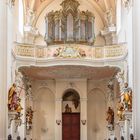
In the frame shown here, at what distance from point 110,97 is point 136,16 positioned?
1012 centimetres

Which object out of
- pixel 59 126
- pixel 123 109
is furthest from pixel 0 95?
pixel 59 126

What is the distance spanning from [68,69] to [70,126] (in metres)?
5.62

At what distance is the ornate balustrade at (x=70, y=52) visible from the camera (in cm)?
2572

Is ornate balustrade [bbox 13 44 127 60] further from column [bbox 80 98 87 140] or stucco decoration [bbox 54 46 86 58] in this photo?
column [bbox 80 98 87 140]

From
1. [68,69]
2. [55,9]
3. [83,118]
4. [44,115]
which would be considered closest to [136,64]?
[68,69]

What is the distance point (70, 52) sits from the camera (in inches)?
1028

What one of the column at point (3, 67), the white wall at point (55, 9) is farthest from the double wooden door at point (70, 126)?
the column at point (3, 67)

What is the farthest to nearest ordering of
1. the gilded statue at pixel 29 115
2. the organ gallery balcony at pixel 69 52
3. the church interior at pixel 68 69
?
the gilded statue at pixel 29 115 → the organ gallery balcony at pixel 69 52 → the church interior at pixel 68 69

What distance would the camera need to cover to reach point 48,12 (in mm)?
31250

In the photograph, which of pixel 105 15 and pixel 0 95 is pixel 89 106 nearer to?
pixel 105 15

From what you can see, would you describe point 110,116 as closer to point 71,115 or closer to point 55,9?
point 71,115

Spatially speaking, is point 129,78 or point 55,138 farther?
point 55,138

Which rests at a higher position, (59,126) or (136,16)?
(136,16)

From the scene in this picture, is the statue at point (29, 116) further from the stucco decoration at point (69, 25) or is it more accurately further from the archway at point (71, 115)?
the stucco decoration at point (69, 25)
